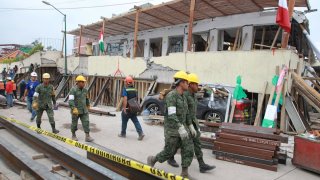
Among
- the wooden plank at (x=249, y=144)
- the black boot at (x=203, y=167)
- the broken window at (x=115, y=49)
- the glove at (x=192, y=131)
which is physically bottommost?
the black boot at (x=203, y=167)

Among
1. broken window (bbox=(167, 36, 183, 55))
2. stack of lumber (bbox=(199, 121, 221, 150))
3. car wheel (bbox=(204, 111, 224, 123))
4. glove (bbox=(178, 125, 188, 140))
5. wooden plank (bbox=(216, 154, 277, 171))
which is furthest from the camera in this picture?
broken window (bbox=(167, 36, 183, 55))

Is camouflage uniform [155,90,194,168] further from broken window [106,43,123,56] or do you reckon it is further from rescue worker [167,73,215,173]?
broken window [106,43,123,56]

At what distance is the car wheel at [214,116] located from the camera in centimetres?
1059

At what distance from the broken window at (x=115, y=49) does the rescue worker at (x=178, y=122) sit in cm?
1890

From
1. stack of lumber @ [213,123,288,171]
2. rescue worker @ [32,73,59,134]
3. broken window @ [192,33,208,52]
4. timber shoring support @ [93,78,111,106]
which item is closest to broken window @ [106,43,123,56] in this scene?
timber shoring support @ [93,78,111,106]

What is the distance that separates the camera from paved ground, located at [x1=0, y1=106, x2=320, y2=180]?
18.0 ft

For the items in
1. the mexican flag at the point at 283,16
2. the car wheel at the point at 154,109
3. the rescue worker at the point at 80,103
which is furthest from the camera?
the car wheel at the point at 154,109

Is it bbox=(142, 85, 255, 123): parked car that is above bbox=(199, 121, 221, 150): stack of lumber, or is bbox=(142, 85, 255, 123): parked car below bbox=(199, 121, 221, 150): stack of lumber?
above

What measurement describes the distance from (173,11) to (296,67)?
6.83 m

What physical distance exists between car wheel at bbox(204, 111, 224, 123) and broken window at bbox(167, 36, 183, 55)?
28.4 ft

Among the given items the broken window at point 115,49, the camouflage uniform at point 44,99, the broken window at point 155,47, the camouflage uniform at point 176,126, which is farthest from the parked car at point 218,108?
the broken window at point 115,49

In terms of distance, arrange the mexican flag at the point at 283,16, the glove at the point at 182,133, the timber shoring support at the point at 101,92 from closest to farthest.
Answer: the glove at the point at 182,133, the mexican flag at the point at 283,16, the timber shoring support at the point at 101,92

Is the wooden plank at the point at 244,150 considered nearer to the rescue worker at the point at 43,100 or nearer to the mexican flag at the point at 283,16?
the rescue worker at the point at 43,100

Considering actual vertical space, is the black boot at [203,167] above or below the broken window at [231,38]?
below
